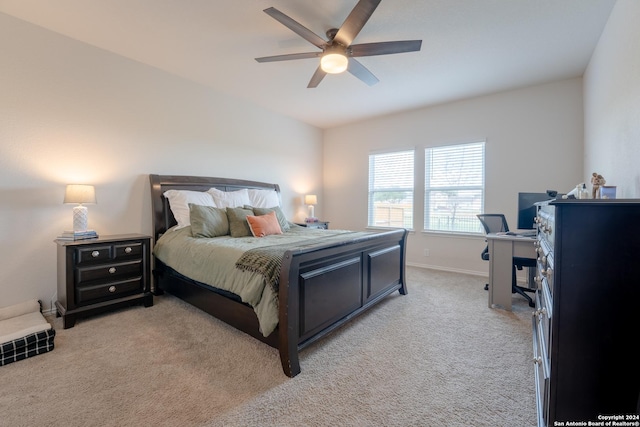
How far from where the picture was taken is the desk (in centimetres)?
275

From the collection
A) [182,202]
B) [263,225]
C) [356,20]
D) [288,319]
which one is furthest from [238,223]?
[356,20]

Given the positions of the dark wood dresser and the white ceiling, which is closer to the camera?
the dark wood dresser

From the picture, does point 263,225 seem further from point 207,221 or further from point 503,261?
point 503,261

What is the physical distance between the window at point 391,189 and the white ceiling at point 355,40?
1388 mm

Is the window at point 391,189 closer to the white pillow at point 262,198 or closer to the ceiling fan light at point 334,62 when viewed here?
the white pillow at point 262,198

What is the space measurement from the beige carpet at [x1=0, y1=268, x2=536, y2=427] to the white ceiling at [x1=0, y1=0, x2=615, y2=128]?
108 inches

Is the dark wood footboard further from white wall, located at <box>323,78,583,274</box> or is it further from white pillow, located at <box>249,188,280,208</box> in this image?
white pillow, located at <box>249,188,280,208</box>

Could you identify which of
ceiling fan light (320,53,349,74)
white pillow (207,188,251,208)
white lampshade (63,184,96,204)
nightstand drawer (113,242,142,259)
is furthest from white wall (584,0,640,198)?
white lampshade (63,184,96,204)

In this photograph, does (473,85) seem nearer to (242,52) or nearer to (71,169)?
(242,52)

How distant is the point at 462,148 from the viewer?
4.32 m

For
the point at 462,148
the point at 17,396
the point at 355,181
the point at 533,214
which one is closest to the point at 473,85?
the point at 462,148

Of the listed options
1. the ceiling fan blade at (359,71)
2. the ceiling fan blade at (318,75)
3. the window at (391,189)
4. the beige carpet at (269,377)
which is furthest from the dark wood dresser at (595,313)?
the window at (391,189)

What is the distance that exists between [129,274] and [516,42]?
4579mm

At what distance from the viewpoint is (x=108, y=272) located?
2.62m
